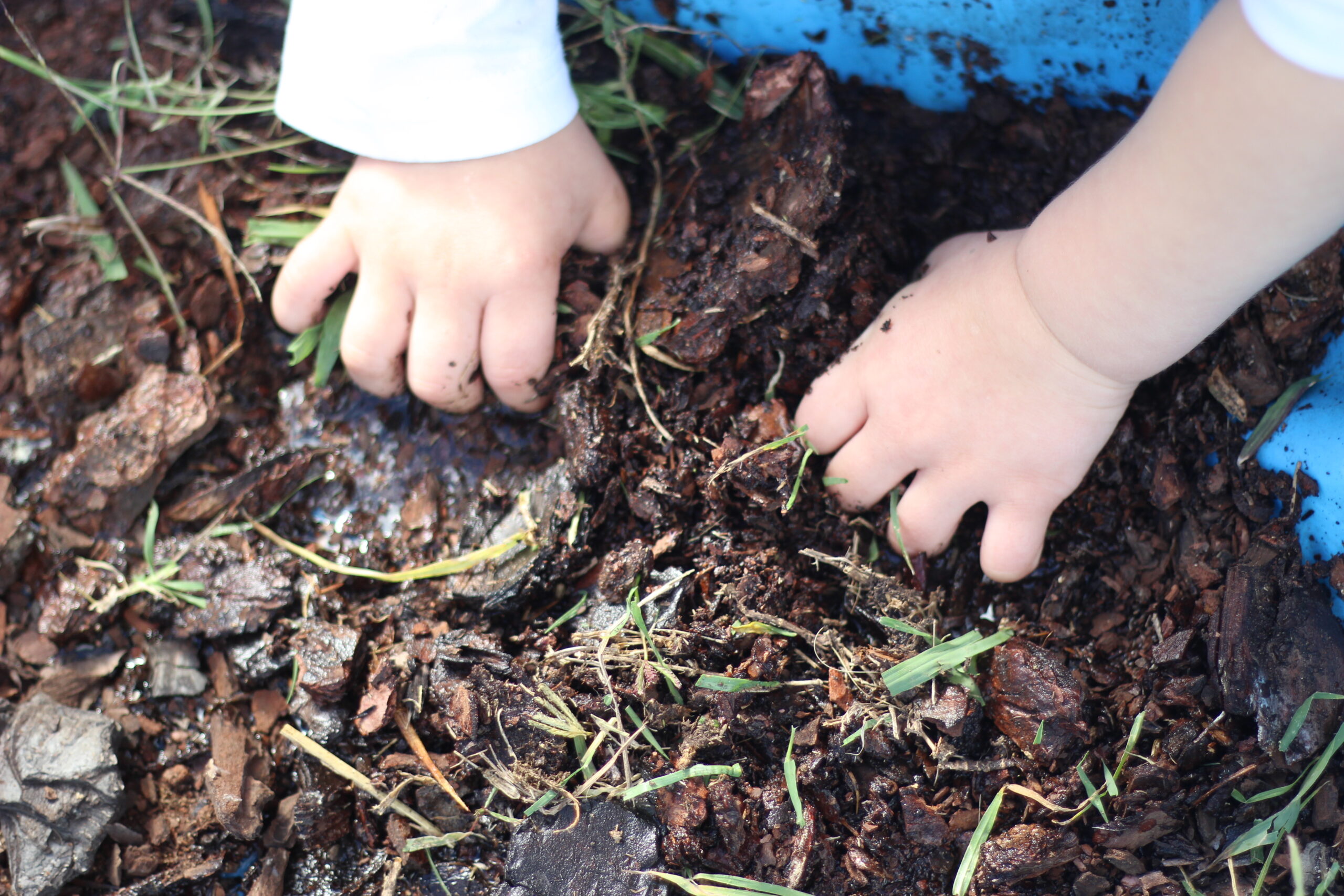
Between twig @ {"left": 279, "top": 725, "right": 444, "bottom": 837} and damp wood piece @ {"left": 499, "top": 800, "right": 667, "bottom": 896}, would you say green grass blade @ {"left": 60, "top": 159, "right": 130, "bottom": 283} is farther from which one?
damp wood piece @ {"left": 499, "top": 800, "right": 667, "bottom": 896}

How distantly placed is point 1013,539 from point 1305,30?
713mm

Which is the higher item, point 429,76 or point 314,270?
point 429,76

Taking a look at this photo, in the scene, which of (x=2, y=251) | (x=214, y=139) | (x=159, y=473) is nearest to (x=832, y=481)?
Result: (x=159, y=473)

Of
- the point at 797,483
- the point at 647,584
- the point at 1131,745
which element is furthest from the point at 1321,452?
the point at 647,584

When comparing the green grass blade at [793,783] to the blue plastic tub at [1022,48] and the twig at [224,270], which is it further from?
the twig at [224,270]

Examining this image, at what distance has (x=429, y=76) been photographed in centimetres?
Answer: 133

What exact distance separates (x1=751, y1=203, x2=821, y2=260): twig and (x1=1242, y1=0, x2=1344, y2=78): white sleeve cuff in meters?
0.59

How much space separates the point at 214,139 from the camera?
165 cm

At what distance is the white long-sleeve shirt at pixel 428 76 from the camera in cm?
131

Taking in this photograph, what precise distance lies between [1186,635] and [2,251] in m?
2.02

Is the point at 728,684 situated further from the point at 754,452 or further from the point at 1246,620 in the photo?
the point at 1246,620

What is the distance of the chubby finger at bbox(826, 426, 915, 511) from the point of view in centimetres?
133

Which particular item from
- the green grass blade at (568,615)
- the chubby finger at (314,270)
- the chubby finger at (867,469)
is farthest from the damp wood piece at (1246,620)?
the chubby finger at (314,270)

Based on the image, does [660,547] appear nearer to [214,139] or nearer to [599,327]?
[599,327]
